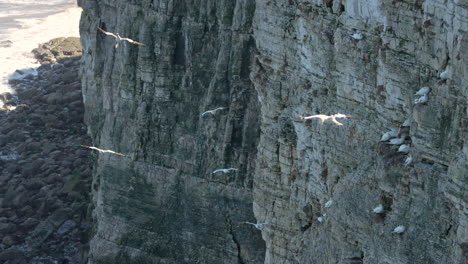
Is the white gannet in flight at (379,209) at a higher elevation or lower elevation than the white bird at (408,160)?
lower

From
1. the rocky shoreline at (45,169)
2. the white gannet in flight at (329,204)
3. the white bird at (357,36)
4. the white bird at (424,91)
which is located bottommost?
the rocky shoreline at (45,169)

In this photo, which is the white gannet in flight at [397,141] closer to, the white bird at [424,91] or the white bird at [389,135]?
the white bird at [389,135]

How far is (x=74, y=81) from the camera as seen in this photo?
42531mm

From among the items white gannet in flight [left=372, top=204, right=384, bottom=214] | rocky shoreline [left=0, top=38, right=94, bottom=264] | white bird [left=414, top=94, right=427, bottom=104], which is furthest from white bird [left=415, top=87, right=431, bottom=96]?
rocky shoreline [left=0, top=38, right=94, bottom=264]

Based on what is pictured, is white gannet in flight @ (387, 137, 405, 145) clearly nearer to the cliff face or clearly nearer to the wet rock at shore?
the cliff face

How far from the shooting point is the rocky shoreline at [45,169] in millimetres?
29906

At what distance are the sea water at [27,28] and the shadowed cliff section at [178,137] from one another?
1684cm

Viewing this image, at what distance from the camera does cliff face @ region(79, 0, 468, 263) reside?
1230 centimetres

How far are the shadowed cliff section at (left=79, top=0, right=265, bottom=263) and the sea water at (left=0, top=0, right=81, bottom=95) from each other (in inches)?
663

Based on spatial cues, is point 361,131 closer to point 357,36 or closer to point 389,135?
point 389,135

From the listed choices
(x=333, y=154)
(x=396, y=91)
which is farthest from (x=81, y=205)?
(x=396, y=91)

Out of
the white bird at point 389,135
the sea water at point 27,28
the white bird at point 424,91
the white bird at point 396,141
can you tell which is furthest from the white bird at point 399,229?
the sea water at point 27,28

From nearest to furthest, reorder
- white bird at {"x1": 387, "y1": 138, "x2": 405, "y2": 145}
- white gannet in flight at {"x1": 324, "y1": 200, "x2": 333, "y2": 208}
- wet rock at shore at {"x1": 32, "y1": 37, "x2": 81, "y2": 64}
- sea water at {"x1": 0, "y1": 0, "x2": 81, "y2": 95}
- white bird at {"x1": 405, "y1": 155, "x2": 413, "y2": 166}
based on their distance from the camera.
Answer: white bird at {"x1": 405, "y1": 155, "x2": 413, "y2": 166} < white bird at {"x1": 387, "y1": 138, "x2": 405, "y2": 145} < white gannet in flight at {"x1": 324, "y1": 200, "x2": 333, "y2": 208} < sea water at {"x1": 0, "y1": 0, "x2": 81, "y2": 95} < wet rock at shore at {"x1": 32, "y1": 37, "x2": 81, "y2": 64}

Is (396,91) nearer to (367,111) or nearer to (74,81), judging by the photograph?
(367,111)
